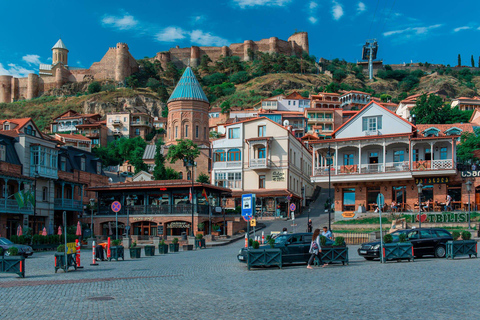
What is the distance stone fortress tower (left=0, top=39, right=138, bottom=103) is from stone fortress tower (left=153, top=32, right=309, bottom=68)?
2081 cm

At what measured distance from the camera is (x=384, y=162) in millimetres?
44219

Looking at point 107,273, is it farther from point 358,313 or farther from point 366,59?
point 366,59

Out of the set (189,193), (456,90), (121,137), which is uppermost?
(456,90)

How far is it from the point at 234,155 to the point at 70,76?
116 m

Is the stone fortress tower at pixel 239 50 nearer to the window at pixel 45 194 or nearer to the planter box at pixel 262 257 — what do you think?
the window at pixel 45 194

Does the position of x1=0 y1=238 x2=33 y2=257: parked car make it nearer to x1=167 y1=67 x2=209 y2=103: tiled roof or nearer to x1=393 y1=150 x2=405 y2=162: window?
x1=393 y1=150 x2=405 y2=162: window

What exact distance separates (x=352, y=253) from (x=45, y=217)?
102 ft

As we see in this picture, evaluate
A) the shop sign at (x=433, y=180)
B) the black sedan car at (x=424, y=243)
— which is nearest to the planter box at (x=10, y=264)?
the black sedan car at (x=424, y=243)

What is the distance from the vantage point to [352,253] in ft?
89.2

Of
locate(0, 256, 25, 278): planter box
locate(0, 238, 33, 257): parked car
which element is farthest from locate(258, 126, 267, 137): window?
locate(0, 256, 25, 278): planter box

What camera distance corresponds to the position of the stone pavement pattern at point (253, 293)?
11.0 metres

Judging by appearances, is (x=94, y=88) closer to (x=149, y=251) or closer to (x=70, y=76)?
(x=70, y=76)

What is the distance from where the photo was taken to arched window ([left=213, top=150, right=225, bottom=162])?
6247 centimetres

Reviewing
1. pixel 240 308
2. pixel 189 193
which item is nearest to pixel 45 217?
pixel 189 193
